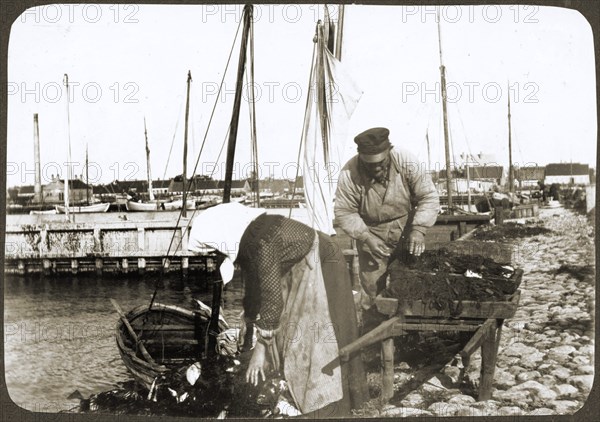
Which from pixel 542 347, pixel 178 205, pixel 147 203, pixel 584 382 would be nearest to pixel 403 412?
pixel 542 347

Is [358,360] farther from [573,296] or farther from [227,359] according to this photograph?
[573,296]

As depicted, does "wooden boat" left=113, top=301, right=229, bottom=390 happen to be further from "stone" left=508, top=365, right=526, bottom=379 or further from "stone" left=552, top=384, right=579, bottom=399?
"stone" left=552, top=384, right=579, bottom=399

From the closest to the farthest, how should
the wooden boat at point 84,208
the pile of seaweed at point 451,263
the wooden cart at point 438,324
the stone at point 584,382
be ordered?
the wooden cart at point 438,324, the pile of seaweed at point 451,263, the stone at point 584,382, the wooden boat at point 84,208

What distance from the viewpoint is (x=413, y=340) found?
3.03m

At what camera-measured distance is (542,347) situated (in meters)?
3.04

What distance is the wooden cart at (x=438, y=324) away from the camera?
2.76 metres

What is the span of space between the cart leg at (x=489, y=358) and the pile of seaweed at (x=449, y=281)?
17 cm

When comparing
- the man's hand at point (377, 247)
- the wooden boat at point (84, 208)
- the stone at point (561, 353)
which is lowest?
the stone at point (561, 353)

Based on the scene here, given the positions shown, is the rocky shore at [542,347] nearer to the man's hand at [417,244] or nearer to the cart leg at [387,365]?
the cart leg at [387,365]

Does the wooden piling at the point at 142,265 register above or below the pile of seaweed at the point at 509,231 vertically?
below

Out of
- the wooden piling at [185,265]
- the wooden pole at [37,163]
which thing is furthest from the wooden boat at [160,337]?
the wooden pole at [37,163]

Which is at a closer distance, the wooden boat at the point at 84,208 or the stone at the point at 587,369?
the stone at the point at 587,369

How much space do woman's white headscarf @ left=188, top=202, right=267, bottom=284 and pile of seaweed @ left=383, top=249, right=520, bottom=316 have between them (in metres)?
0.82

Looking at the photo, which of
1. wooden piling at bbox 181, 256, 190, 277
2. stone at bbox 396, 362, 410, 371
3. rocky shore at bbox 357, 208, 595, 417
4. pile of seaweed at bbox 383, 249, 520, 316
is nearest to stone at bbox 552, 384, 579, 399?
rocky shore at bbox 357, 208, 595, 417
